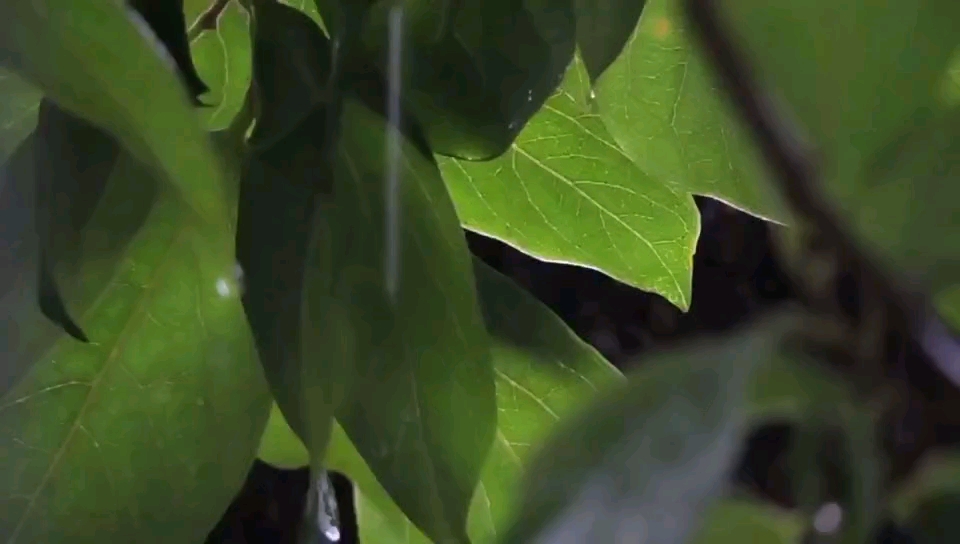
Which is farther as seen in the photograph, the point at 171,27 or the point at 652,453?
the point at 171,27

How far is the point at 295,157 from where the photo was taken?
23cm

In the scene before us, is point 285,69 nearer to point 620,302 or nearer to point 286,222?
point 286,222

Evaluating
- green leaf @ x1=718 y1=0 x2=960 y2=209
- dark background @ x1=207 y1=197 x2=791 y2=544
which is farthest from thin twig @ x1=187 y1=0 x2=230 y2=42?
green leaf @ x1=718 y1=0 x2=960 y2=209

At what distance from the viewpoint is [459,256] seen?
0.23 m

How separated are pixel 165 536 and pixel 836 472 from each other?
0.18 meters

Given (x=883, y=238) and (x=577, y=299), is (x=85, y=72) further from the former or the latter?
(x=577, y=299)

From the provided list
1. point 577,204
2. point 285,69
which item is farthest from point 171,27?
point 577,204

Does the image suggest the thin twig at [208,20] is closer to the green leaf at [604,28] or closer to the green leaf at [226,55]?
the green leaf at [226,55]

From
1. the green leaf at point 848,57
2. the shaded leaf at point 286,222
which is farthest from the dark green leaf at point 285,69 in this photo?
the green leaf at point 848,57

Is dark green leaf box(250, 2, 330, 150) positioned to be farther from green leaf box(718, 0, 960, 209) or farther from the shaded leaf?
green leaf box(718, 0, 960, 209)

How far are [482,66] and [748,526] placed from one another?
142 millimetres

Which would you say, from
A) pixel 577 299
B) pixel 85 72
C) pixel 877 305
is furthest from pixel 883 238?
pixel 577 299

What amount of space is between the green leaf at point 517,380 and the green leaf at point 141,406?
29 mm

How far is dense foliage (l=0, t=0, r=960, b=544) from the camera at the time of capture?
103 mm
